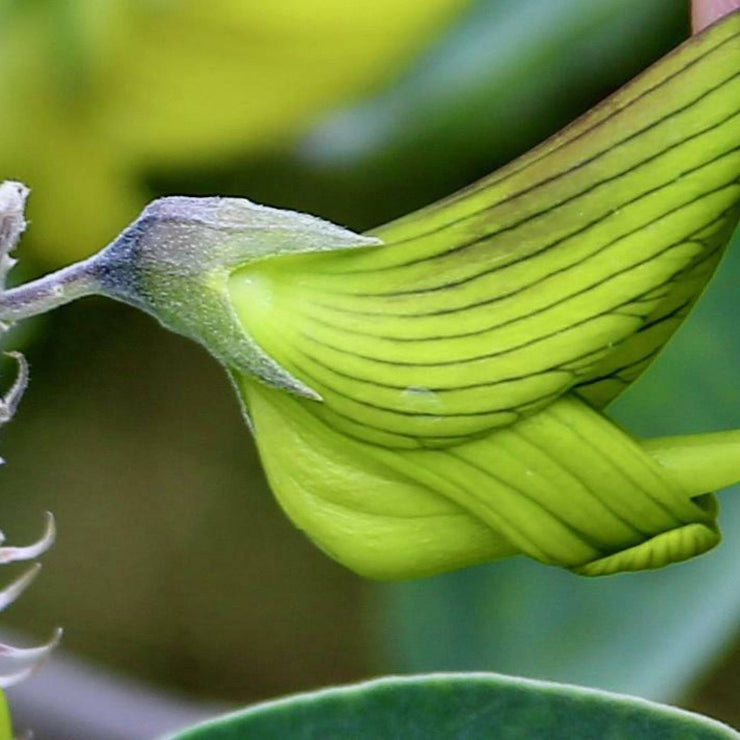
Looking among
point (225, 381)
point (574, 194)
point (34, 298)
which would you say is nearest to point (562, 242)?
point (574, 194)

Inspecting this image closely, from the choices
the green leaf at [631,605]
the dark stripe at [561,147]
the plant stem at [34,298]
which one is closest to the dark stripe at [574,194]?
the dark stripe at [561,147]

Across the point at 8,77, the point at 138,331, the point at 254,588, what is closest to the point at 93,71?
the point at 8,77

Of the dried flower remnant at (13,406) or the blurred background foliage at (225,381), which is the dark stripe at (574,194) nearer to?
the dried flower remnant at (13,406)

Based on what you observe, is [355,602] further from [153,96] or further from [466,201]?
[466,201]

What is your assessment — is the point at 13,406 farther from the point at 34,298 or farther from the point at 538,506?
the point at 538,506

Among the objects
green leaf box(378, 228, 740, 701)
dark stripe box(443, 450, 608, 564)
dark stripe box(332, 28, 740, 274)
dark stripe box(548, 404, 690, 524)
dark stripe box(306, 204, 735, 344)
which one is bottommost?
green leaf box(378, 228, 740, 701)

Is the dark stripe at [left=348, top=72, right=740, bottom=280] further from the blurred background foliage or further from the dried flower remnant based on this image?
the blurred background foliage

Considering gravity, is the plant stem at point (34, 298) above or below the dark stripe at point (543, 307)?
below

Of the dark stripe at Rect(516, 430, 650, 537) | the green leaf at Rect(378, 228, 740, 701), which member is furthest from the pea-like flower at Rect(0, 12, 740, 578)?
the green leaf at Rect(378, 228, 740, 701)
